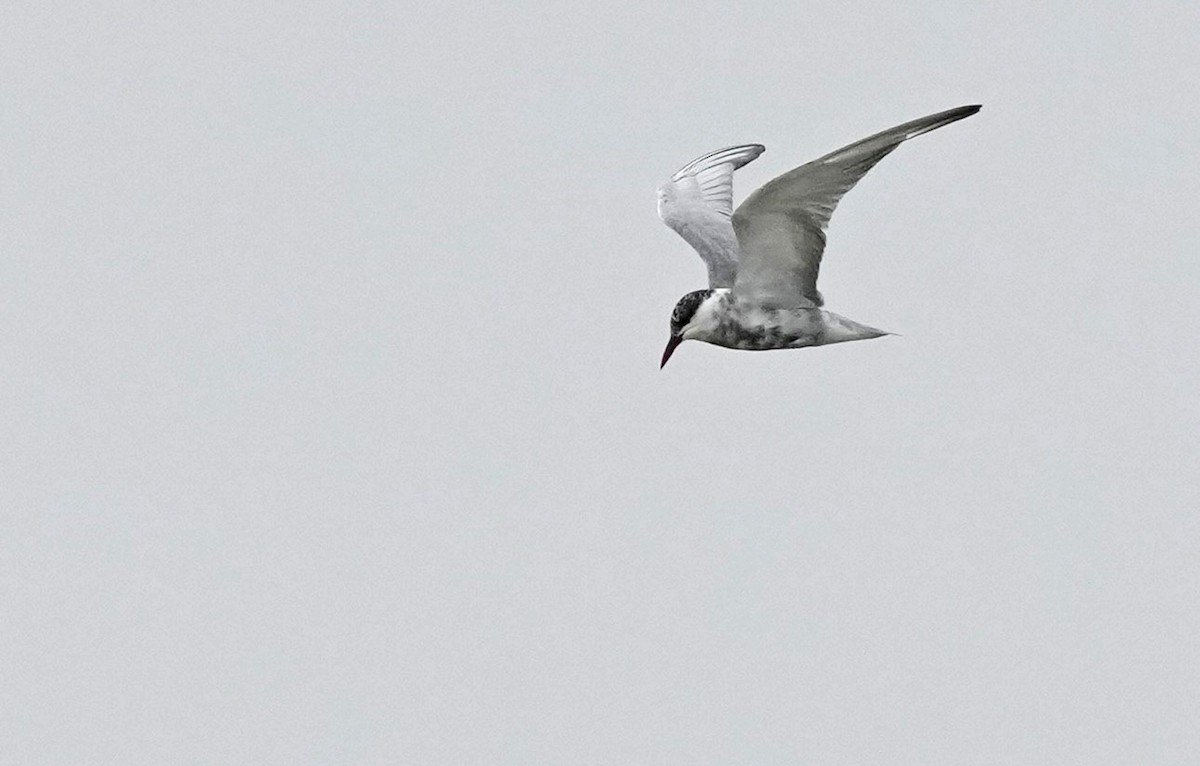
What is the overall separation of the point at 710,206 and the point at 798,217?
3.53m

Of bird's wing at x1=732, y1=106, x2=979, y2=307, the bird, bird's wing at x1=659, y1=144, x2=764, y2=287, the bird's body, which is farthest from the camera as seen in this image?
bird's wing at x1=659, y1=144, x2=764, y2=287

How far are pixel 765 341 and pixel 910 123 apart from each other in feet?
9.39

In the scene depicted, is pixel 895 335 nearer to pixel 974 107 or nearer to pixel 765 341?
pixel 765 341

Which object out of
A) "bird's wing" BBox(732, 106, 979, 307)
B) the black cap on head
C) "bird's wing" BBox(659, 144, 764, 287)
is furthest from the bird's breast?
"bird's wing" BBox(659, 144, 764, 287)

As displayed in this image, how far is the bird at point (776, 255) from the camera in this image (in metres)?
13.2

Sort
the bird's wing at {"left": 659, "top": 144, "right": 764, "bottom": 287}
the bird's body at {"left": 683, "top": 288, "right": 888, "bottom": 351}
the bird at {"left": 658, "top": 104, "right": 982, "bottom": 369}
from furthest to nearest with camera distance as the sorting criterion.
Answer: the bird's wing at {"left": 659, "top": 144, "right": 764, "bottom": 287} → the bird's body at {"left": 683, "top": 288, "right": 888, "bottom": 351} → the bird at {"left": 658, "top": 104, "right": 982, "bottom": 369}

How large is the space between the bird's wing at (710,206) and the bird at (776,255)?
0.02m

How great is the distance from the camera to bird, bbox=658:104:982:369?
13.2 meters

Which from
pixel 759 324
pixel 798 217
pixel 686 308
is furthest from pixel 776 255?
pixel 686 308

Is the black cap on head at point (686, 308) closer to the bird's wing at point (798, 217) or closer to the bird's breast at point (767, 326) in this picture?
the bird's breast at point (767, 326)

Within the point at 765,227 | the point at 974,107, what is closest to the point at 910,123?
the point at 974,107

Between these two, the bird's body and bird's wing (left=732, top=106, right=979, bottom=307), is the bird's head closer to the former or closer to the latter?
the bird's body

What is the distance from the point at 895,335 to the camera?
1507 cm

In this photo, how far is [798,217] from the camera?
1385cm
